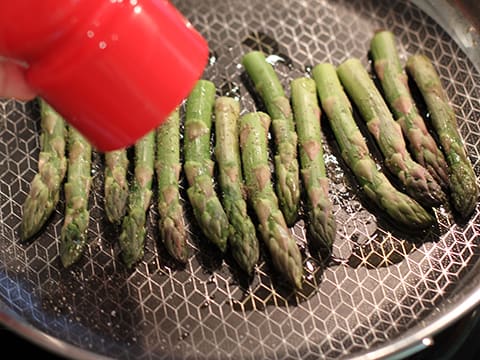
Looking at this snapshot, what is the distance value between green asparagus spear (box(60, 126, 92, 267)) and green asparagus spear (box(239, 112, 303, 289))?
1.51ft

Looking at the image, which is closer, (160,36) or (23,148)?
(160,36)

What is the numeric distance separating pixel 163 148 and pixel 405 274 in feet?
2.57

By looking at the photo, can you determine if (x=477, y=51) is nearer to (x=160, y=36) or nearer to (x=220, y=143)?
(x=220, y=143)

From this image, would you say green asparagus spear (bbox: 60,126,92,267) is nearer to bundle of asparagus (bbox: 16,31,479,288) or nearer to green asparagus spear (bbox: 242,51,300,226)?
bundle of asparagus (bbox: 16,31,479,288)

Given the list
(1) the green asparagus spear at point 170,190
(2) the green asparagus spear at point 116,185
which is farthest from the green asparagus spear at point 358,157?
(2) the green asparagus spear at point 116,185

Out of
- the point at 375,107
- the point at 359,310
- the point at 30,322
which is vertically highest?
the point at 375,107

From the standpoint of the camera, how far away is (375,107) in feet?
7.04

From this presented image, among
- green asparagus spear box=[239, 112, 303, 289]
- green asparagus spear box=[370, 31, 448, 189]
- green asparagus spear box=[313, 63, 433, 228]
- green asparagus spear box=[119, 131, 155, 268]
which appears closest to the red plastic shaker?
green asparagus spear box=[119, 131, 155, 268]

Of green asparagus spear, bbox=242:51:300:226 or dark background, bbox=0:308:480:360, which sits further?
green asparagus spear, bbox=242:51:300:226

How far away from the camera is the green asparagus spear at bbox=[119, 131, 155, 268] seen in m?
1.86

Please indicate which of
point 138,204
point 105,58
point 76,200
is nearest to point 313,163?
point 138,204

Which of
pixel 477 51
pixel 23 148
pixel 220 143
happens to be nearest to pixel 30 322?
pixel 23 148

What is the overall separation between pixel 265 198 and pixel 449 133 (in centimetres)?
61

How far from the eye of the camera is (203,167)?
200 cm
